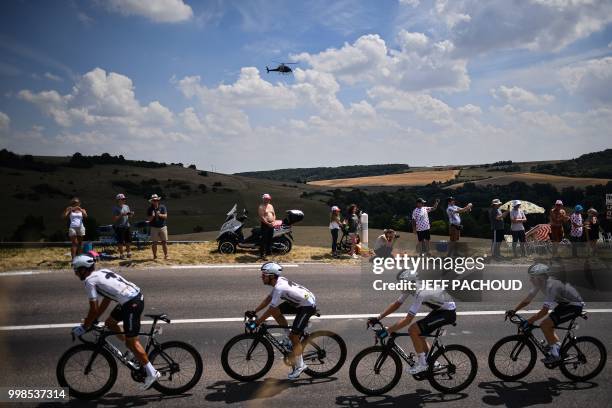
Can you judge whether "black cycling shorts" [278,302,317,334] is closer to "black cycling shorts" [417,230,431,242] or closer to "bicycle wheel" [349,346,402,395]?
"bicycle wheel" [349,346,402,395]

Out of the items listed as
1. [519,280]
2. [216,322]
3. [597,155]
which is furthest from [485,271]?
[597,155]

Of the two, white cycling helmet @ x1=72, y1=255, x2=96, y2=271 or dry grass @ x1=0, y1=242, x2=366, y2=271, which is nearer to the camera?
white cycling helmet @ x1=72, y1=255, x2=96, y2=271

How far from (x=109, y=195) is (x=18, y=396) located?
70.7 metres

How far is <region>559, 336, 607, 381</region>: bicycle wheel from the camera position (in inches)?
275

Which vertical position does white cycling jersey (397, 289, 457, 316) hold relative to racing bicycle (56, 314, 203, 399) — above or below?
above

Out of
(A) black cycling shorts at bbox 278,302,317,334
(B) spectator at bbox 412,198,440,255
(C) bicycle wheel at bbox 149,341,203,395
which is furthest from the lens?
(B) spectator at bbox 412,198,440,255

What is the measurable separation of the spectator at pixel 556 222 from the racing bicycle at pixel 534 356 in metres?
9.24

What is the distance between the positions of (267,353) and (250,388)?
0.55m

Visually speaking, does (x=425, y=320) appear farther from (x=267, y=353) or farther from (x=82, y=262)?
(x=82, y=262)

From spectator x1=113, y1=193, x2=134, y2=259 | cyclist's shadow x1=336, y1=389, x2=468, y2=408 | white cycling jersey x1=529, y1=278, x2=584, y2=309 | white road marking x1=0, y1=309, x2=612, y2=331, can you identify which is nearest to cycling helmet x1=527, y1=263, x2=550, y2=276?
white cycling jersey x1=529, y1=278, x2=584, y2=309

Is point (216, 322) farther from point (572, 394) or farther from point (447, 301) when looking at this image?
point (572, 394)

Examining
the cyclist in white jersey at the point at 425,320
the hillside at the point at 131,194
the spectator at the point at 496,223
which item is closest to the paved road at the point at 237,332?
the cyclist in white jersey at the point at 425,320

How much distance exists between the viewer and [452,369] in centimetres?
661

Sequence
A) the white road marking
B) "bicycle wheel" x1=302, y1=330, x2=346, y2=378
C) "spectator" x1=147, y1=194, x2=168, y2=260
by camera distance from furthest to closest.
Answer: "spectator" x1=147, y1=194, x2=168, y2=260
the white road marking
"bicycle wheel" x1=302, y1=330, x2=346, y2=378
